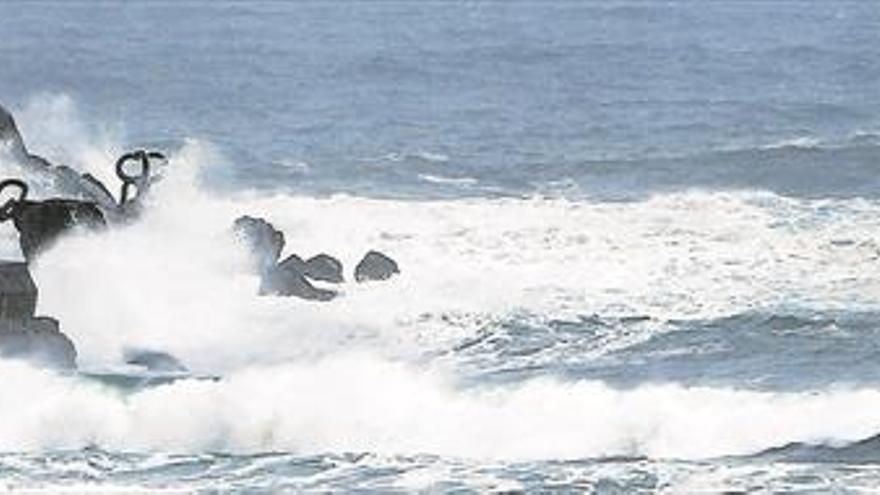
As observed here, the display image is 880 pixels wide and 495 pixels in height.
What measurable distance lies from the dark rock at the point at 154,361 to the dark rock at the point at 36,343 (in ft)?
4.36

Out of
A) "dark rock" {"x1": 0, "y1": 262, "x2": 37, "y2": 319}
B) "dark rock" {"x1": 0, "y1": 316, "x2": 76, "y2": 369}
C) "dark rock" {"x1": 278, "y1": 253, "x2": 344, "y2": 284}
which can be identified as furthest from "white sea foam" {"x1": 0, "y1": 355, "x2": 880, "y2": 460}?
"dark rock" {"x1": 278, "y1": 253, "x2": 344, "y2": 284}

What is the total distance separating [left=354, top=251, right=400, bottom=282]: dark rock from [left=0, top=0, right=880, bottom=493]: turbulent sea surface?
0.46 m

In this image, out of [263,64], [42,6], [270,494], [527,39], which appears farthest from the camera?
[42,6]

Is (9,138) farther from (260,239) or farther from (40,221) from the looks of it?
(40,221)

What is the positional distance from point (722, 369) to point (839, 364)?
5.68 ft

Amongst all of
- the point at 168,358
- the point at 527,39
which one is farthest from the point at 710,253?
the point at 527,39

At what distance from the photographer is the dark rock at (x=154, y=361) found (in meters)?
36.6

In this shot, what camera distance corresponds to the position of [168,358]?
1474 inches

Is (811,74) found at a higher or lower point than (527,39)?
lower

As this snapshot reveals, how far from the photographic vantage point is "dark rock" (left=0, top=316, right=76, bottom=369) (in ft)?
116

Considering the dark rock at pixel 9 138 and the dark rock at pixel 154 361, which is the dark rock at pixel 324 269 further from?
the dark rock at pixel 9 138

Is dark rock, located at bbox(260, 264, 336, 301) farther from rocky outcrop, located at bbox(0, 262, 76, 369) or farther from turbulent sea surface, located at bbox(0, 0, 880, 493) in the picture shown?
rocky outcrop, located at bbox(0, 262, 76, 369)

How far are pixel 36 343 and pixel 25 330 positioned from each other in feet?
0.85

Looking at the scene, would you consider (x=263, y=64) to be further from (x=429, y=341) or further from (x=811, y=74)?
(x=429, y=341)
